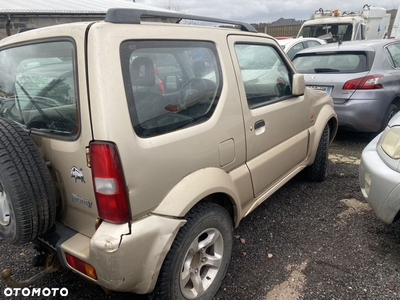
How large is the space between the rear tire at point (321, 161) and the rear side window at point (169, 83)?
2.03m

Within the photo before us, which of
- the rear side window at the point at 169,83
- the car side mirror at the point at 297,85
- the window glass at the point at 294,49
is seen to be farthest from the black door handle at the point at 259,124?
the window glass at the point at 294,49

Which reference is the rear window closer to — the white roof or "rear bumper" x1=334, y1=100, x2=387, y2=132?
"rear bumper" x1=334, y1=100, x2=387, y2=132

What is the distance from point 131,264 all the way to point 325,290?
4.70ft

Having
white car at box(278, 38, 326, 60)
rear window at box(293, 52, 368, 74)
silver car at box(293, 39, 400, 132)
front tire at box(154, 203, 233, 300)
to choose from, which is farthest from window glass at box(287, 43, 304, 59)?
front tire at box(154, 203, 233, 300)

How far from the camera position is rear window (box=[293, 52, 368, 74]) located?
4.86 meters

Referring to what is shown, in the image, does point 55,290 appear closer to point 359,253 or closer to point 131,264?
point 131,264

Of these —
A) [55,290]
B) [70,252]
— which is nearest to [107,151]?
[70,252]

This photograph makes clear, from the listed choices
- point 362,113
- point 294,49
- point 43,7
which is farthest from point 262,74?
point 43,7

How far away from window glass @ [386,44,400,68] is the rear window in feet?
2.17

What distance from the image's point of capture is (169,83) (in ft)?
6.39

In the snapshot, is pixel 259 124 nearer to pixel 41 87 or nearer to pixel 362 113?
pixel 41 87

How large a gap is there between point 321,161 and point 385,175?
1425 mm

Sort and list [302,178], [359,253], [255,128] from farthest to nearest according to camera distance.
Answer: [302,178]
[359,253]
[255,128]

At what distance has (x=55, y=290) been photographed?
7.36ft
